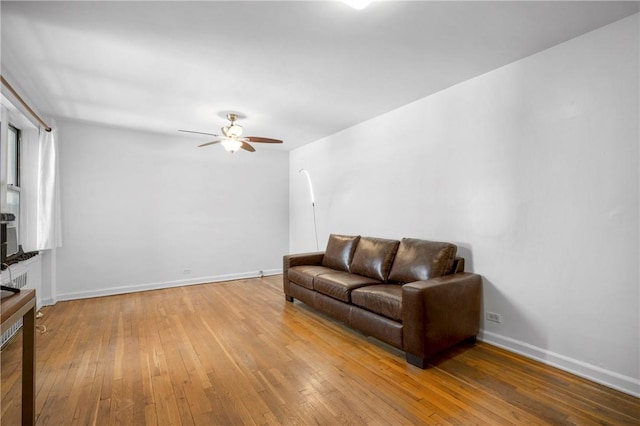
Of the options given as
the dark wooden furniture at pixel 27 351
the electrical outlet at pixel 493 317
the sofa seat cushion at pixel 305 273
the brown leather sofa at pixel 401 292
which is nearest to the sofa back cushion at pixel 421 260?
the brown leather sofa at pixel 401 292

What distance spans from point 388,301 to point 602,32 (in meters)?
2.54

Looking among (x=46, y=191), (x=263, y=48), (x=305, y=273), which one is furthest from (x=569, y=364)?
(x=46, y=191)

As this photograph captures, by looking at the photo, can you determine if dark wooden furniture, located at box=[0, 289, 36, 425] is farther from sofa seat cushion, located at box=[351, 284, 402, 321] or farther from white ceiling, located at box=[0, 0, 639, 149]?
sofa seat cushion, located at box=[351, 284, 402, 321]

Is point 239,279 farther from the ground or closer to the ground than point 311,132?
closer to the ground

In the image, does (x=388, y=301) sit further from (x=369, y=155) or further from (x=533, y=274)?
(x=369, y=155)

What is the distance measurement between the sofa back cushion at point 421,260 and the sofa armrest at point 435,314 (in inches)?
6.8

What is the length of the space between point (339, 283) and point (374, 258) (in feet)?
1.83

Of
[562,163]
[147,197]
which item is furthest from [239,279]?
[562,163]

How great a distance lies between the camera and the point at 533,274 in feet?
8.27

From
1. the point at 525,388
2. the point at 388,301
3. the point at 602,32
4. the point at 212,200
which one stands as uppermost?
the point at 602,32

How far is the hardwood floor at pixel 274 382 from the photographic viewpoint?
181 centimetres

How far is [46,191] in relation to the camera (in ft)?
12.0

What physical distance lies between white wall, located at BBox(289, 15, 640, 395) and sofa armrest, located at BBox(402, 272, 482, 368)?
37 centimetres

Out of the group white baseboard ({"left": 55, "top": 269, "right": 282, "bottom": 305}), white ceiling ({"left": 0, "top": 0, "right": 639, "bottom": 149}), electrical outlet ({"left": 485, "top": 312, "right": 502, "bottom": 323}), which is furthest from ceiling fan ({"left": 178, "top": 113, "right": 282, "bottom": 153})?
electrical outlet ({"left": 485, "top": 312, "right": 502, "bottom": 323})
